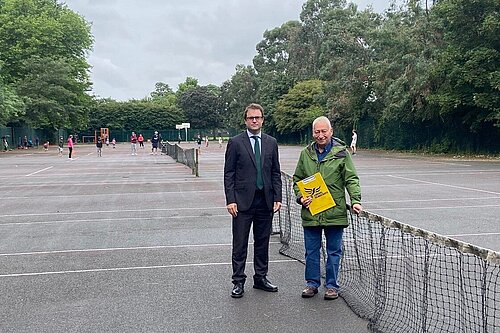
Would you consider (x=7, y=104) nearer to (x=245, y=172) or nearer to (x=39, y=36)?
(x=39, y=36)

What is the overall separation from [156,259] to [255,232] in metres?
2.40

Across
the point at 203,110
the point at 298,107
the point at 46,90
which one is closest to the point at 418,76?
the point at 298,107

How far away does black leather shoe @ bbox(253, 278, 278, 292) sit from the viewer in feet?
21.6

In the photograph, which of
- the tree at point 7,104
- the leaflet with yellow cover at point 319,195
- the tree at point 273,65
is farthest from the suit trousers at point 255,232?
the tree at point 273,65

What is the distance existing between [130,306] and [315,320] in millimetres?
1910

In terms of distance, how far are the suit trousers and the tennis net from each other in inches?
38.9

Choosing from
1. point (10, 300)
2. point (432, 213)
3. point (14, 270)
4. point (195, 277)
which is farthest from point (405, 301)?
point (432, 213)

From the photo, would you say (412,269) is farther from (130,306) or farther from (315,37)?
(315,37)

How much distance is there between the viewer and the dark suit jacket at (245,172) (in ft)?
20.9

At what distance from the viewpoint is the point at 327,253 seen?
634 cm

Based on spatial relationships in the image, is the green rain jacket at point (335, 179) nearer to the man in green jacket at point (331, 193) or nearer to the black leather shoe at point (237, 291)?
the man in green jacket at point (331, 193)

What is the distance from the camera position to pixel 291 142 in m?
78.4

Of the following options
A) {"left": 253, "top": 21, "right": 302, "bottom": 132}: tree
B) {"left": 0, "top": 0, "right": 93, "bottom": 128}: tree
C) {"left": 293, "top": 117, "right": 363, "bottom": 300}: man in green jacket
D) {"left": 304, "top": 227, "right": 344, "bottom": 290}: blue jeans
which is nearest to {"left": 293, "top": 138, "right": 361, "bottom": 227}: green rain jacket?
{"left": 293, "top": 117, "right": 363, "bottom": 300}: man in green jacket

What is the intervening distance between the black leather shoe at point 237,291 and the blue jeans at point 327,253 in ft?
2.31
